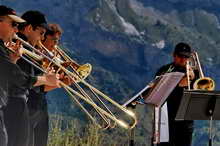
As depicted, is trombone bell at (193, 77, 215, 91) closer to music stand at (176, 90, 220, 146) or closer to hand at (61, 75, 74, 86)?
music stand at (176, 90, 220, 146)

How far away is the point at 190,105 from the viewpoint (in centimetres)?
588

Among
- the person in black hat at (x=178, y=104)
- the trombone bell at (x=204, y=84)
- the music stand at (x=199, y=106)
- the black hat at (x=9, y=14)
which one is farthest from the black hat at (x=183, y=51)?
the black hat at (x=9, y=14)

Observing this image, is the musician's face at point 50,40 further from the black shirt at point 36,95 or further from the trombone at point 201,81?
the trombone at point 201,81

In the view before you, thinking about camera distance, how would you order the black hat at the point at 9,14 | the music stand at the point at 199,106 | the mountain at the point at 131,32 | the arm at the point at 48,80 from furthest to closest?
the mountain at the point at 131,32 < the music stand at the point at 199,106 < the arm at the point at 48,80 < the black hat at the point at 9,14

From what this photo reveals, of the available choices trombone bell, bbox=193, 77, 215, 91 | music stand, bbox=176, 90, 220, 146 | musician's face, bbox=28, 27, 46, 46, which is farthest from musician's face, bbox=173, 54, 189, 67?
musician's face, bbox=28, 27, 46, 46

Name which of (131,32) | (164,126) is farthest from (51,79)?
(131,32)

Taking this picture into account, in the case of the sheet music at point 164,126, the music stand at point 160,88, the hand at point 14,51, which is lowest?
the sheet music at point 164,126

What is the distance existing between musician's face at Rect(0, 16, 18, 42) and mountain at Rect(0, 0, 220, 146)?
52861mm

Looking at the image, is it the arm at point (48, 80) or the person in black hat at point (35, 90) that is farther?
the person in black hat at point (35, 90)

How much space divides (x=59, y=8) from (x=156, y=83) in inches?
2262

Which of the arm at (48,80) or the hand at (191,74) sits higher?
the hand at (191,74)

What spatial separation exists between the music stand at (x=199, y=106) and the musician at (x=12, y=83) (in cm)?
148

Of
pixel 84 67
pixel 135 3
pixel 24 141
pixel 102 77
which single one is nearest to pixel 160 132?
pixel 84 67

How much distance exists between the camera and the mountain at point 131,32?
195 ft
